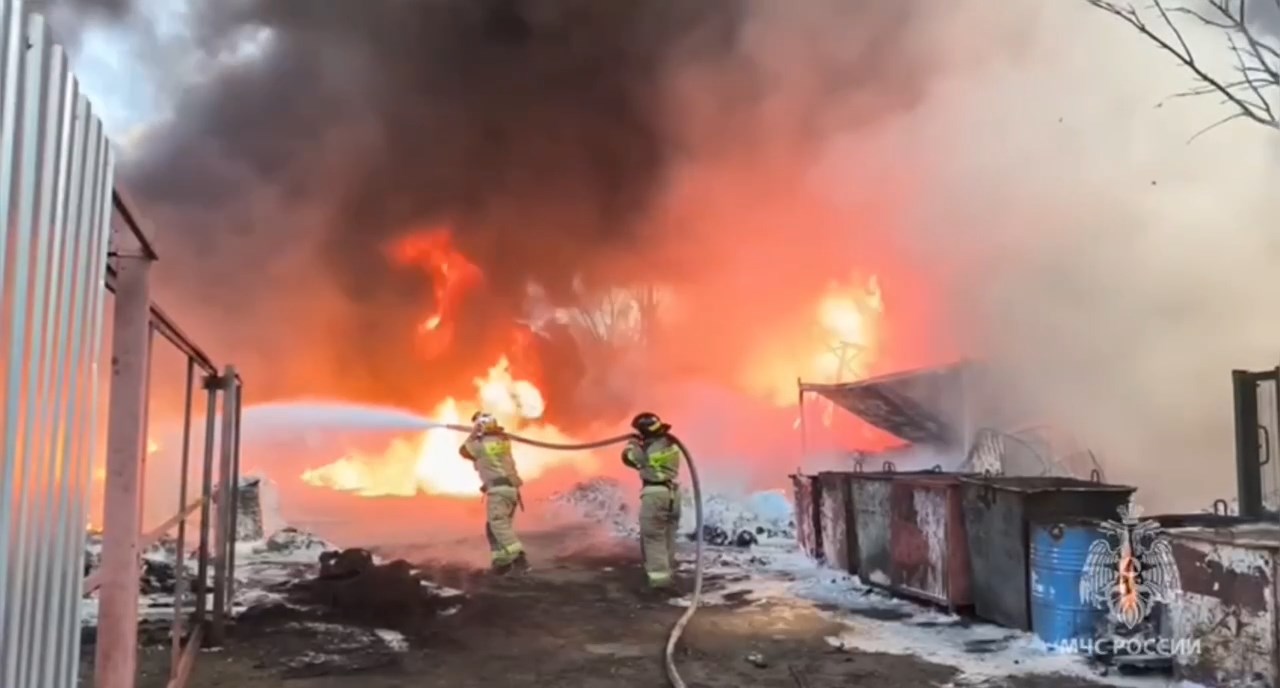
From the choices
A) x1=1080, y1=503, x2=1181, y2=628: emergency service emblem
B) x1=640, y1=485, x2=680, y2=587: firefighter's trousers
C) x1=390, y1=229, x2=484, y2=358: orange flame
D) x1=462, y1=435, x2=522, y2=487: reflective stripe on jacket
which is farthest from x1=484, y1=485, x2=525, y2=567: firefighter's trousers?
x1=1080, y1=503, x2=1181, y2=628: emergency service emblem

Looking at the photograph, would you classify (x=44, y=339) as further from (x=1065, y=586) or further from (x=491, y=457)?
(x=491, y=457)

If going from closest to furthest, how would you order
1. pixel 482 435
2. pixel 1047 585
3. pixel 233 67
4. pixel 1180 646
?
pixel 1180 646
pixel 1047 585
pixel 482 435
pixel 233 67

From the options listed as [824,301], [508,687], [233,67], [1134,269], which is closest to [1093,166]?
[1134,269]

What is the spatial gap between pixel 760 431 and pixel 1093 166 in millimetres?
5556

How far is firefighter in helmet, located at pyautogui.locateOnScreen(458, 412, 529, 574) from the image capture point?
927 centimetres

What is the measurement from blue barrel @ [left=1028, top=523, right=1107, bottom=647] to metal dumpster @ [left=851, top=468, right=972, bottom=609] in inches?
38.4

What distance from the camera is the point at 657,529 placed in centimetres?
858

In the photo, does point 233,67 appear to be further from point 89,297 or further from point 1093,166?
point 89,297

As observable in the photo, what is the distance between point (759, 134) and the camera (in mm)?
13594

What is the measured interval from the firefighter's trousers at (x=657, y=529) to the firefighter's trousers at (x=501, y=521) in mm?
1393

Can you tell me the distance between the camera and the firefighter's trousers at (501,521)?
9.26 metres

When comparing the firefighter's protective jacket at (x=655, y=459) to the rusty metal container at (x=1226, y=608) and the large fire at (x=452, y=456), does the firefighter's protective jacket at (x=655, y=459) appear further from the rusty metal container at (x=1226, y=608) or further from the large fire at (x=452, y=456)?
the large fire at (x=452, y=456)

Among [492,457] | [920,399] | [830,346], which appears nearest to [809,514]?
[920,399]

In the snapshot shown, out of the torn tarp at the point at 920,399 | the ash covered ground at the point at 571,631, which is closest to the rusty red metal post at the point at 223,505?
the ash covered ground at the point at 571,631
